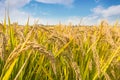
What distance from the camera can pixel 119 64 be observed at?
1854 mm

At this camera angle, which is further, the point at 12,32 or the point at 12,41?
the point at 12,32

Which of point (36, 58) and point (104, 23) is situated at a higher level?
point (104, 23)

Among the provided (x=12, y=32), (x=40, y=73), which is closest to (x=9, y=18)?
(x=12, y=32)

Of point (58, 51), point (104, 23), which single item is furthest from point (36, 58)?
point (104, 23)

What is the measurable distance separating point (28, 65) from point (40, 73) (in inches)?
5.6

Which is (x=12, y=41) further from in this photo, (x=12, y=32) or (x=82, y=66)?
(x=82, y=66)

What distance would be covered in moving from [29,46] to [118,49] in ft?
3.44

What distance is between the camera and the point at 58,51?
5.48 ft

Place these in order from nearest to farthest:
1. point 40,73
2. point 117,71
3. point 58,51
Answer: point 58,51
point 40,73
point 117,71

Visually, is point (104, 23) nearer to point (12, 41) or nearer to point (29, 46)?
point (12, 41)

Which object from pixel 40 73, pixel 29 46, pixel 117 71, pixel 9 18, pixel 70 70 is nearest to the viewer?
pixel 29 46

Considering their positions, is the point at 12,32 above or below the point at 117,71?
above

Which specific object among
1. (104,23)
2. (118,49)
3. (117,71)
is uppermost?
(104,23)

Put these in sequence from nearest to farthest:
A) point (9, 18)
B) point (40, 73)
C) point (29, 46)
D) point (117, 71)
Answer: point (29, 46) → point (40, 73) → point (117, 71) → point (9, 18)
